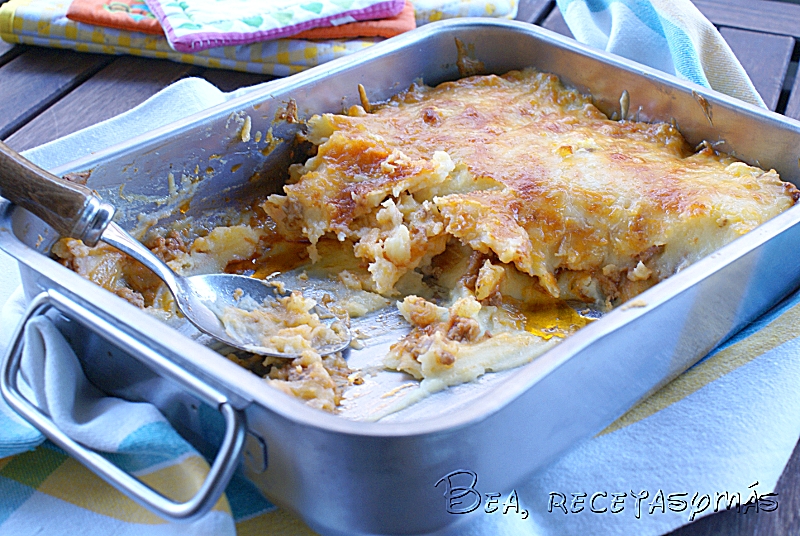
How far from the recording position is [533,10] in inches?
119

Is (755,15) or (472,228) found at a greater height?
(755,15)

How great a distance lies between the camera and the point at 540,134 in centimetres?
186

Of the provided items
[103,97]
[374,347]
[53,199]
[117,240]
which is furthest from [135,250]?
[103,97]

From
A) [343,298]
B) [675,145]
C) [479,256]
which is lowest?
[343,298]

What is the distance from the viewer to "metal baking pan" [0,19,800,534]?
99 cm

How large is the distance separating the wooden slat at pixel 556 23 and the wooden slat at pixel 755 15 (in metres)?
0.56

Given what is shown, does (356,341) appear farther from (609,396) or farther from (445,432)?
(445,432)

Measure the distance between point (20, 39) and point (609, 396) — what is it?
2.40m

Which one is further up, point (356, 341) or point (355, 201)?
point (355, 201)

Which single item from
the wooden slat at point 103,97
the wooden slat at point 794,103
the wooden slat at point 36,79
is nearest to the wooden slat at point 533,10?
the wooden slat at point 794,103

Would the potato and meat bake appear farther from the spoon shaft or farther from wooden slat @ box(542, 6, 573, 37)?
wooden slat @ box(542, 6, 573, 37)

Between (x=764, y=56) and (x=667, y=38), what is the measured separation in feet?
2.37

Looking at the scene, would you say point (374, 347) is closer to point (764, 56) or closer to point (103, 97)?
point (103, 97)

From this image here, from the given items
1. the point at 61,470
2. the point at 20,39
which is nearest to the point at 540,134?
the point at 61,470
